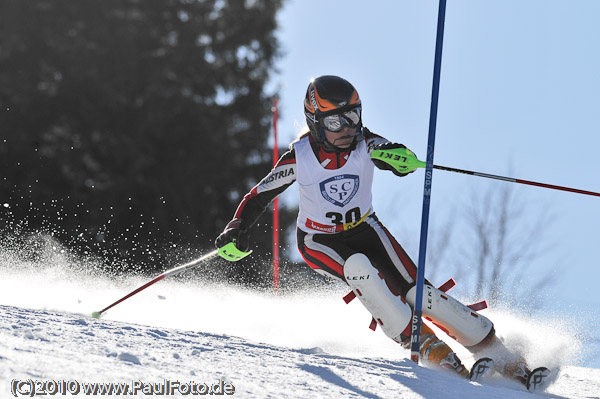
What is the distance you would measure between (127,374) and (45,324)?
4.17 ft

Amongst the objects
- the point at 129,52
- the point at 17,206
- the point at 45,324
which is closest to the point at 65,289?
the point at 45,324

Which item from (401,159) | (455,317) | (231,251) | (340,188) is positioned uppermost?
Result: (401,159)

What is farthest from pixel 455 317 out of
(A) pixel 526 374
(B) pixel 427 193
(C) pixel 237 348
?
(C) pixel 237 348

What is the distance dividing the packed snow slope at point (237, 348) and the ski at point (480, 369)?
4.2 inches

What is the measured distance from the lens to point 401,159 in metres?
4.15

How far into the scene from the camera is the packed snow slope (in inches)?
108

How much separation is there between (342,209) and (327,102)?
0.66 m

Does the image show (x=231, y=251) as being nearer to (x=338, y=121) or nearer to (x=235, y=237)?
(x=235, y=237)

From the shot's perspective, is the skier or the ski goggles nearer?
the skier

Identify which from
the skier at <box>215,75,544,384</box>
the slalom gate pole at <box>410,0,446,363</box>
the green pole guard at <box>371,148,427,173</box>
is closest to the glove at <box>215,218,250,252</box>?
the skier at <box>215,75,544,384</box>

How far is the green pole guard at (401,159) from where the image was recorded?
13.6ft

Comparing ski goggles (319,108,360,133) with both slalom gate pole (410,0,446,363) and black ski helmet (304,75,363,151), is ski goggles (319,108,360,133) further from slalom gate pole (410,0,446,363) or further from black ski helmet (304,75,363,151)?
slalom gate pole (410,0,446,363)

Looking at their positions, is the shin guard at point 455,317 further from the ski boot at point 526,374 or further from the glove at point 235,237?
the glove at point 235,237

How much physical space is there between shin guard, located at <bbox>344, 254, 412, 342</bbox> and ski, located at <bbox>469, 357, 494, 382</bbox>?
446 mm
